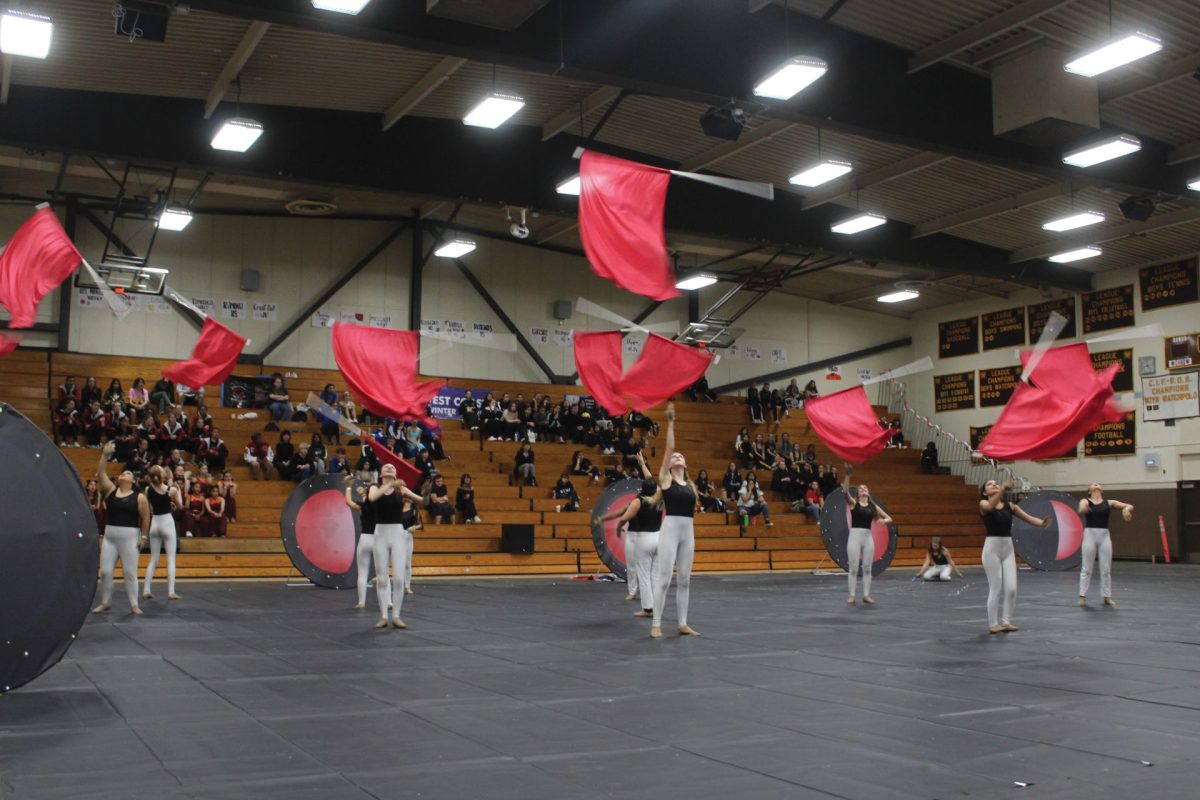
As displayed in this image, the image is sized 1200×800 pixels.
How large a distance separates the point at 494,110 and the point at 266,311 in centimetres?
1469

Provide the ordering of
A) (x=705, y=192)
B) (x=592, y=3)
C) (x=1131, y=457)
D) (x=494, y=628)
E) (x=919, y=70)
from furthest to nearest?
(x=1131, y=457) → (x=705, y=192) → (x=919, y=70) → (x=592, y=3) → (x=494, y=628)

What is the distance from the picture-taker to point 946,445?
124ft

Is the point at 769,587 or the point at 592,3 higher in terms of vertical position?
the point at 592,3

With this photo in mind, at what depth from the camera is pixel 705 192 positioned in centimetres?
2359

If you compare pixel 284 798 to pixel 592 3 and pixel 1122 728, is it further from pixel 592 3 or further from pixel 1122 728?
pixel 592 3

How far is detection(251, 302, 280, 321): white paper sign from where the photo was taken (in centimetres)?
3047

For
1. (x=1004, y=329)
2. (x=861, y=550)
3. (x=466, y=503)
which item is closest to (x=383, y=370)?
(x=466, y=503)

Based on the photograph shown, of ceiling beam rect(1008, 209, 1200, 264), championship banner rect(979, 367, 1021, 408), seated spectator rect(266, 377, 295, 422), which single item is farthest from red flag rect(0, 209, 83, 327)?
championship banner rect(979, 367, 1021, 408)

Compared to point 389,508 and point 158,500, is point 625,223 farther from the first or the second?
point 158,500

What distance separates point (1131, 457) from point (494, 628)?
25.9 meters

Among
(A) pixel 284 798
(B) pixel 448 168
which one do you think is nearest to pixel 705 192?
(B) pixel 448 168

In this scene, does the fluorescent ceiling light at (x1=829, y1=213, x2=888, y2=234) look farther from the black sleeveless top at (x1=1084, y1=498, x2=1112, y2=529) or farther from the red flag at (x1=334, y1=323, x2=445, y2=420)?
the red flag at (x1=334, y1=323, x2=445, y2=420)

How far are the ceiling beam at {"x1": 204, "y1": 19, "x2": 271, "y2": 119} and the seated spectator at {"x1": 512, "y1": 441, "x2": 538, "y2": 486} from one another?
12.5 meters

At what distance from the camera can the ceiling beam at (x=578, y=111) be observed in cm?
2092
